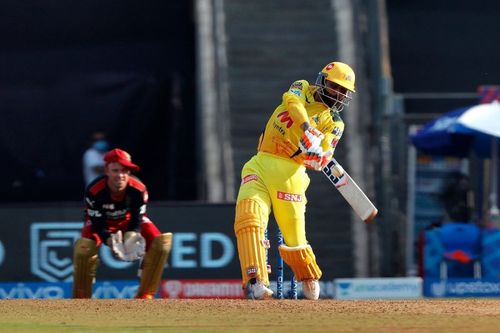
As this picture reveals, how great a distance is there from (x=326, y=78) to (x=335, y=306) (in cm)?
204

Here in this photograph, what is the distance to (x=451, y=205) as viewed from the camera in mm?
18312

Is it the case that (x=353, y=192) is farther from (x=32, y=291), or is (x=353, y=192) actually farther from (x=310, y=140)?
(x=32, y=291)

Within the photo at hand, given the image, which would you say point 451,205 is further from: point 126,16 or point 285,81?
point 126,16

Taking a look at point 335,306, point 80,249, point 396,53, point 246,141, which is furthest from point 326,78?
point 396,53

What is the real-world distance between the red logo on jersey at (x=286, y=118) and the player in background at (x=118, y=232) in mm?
1996

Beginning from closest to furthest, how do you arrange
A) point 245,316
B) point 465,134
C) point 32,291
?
point 245,316 < point 32,291 < point 465,134

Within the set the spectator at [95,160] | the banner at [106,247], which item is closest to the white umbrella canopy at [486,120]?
the banner at [106,247]

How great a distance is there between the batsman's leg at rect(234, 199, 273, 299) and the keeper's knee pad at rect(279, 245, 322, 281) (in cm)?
23

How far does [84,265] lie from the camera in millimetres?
13398

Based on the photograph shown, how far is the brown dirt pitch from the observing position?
30.9 feet

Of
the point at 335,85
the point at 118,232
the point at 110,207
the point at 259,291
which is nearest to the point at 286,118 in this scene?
the point at 335,85

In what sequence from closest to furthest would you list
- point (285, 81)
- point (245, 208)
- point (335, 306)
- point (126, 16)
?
point (335, 306), point (245, 208), point (285, 81), point (126, 16)

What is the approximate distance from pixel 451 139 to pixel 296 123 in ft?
20.8

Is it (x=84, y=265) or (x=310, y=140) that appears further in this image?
(x=84, y=265)
